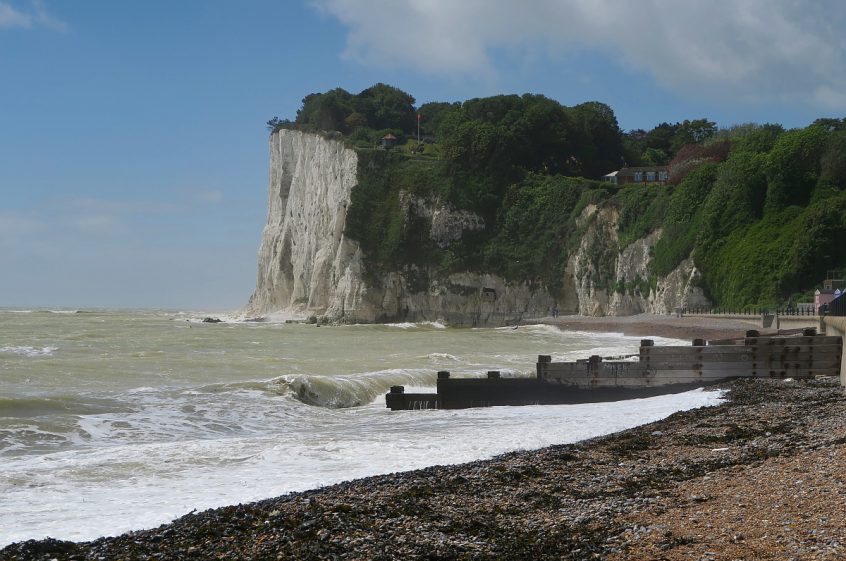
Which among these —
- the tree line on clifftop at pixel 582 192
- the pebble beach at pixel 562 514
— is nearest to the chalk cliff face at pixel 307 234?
the tree line on clifftop at pixel 582 192

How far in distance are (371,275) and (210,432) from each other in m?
65.8

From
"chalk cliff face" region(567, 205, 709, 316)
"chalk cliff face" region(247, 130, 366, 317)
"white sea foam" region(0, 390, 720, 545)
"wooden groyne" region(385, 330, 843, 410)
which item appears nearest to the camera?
"white sea foam" region(0, 390, 720, 545)

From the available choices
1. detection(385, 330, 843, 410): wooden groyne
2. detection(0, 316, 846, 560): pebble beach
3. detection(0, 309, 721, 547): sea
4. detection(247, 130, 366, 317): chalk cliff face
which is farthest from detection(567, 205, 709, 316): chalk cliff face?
detection(0, 316, 846, 560): pebble beach

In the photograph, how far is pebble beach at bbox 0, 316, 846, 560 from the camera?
233 inches

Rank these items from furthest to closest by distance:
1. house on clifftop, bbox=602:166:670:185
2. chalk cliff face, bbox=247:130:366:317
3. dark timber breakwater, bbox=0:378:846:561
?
house on clifftop, bbox=602:166:670:185
chalk cliff face, bbox=247:130:366:317
dark timber breakwater, bbox=0:378:846:561

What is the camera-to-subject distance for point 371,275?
80.4 meters

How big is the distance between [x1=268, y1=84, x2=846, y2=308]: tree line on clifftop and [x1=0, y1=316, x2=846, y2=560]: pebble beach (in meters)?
43.4

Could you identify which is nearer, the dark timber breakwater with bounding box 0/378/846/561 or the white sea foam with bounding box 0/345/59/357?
the dark timber breakwater with bounding box 0/378/846/561

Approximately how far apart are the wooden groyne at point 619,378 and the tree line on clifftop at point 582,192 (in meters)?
33.8

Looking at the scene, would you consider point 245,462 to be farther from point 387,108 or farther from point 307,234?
point 387,108

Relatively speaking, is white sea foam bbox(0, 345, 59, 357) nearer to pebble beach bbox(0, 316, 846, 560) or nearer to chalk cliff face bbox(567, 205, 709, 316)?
pebble beach bbox(0, 316, 846, 560)

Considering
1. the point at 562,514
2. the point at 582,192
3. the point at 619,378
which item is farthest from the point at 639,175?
the point at 562,514

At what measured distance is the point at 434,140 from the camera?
4341 inches

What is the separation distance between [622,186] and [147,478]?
71604 millimetres
